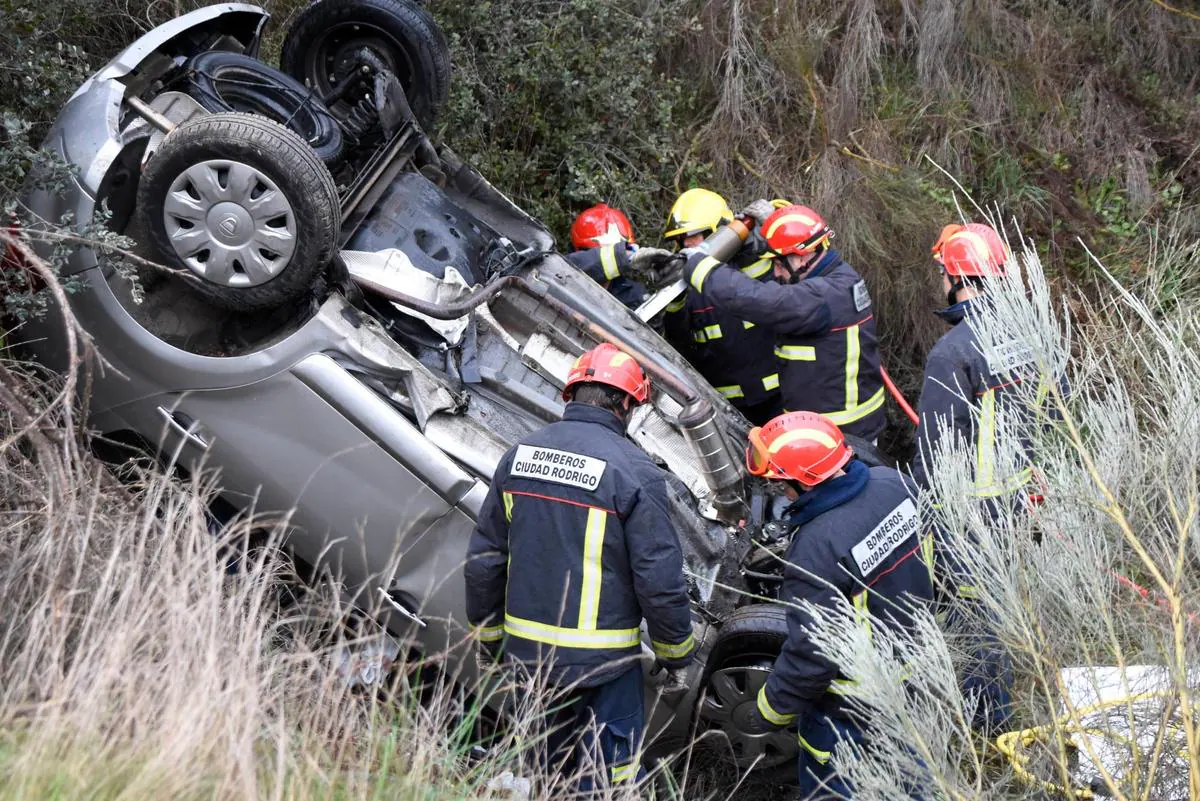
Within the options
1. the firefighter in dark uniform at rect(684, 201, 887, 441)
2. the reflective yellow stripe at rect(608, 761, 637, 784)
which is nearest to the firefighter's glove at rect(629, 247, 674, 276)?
the firefighter in dark uniform at rect(684, 201, 887, 441)

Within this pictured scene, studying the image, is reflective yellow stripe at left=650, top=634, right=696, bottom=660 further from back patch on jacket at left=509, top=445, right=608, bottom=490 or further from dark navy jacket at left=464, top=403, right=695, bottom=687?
back patch on jacket at left=509, top=445, right=608, bottom=490

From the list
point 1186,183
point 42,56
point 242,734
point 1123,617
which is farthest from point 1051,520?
point 1186,183

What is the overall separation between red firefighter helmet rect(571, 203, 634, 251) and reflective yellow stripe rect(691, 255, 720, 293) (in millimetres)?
737

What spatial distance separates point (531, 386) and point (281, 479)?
1.06m

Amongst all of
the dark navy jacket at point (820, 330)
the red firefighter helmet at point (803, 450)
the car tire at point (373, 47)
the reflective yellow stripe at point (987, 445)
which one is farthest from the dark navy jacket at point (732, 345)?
the reflective yellow stripe at point (987, 445)

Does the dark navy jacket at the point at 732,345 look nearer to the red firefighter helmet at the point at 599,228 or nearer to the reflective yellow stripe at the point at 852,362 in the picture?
the reflective yellow stripe at the point at 852,362

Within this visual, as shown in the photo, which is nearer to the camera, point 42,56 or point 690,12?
point 42,56

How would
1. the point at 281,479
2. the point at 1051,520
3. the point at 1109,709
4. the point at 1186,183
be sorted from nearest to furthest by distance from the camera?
the point at 1109,709
the point at 1051,520
the point at 281,479
the point at 1186,183

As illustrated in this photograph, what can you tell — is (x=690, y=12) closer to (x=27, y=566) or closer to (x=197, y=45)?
(x=197, y=45)

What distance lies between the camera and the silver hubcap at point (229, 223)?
3.89 meters

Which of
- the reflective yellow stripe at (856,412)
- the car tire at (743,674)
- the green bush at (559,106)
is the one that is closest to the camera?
the car tire at (743,674)

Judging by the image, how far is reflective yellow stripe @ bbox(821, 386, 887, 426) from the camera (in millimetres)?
5523

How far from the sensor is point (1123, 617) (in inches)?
114

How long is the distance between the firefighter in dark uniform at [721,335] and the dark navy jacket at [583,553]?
209cm
